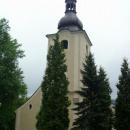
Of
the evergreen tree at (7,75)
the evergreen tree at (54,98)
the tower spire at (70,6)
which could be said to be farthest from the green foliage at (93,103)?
the tower spire at (70,6)

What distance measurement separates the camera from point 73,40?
3853 cm

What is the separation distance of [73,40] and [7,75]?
8.99 metres

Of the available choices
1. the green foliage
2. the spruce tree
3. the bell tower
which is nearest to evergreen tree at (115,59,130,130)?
the green foliage

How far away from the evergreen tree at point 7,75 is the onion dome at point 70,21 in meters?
6.57

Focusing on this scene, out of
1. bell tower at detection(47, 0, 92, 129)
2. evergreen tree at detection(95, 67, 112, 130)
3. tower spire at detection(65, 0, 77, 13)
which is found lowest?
evergreen tree at detection(95, 67, 112, 130)

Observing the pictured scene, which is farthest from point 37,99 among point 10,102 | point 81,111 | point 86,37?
point 81,111

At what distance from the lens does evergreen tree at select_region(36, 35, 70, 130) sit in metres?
28.6

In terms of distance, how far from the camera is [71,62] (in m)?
38.1

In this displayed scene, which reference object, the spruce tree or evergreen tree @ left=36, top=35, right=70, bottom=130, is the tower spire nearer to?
evergreen tree @ left=36, top=35, right=70, bottom=130

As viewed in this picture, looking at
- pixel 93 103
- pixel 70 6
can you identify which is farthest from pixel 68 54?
pixel 93 103

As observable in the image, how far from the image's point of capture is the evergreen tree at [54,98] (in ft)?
93.8

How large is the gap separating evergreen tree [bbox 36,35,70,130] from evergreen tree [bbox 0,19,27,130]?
3.97 m

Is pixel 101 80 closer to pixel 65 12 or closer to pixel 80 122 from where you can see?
pixel 80 122

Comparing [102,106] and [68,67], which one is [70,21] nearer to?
[68,67]
